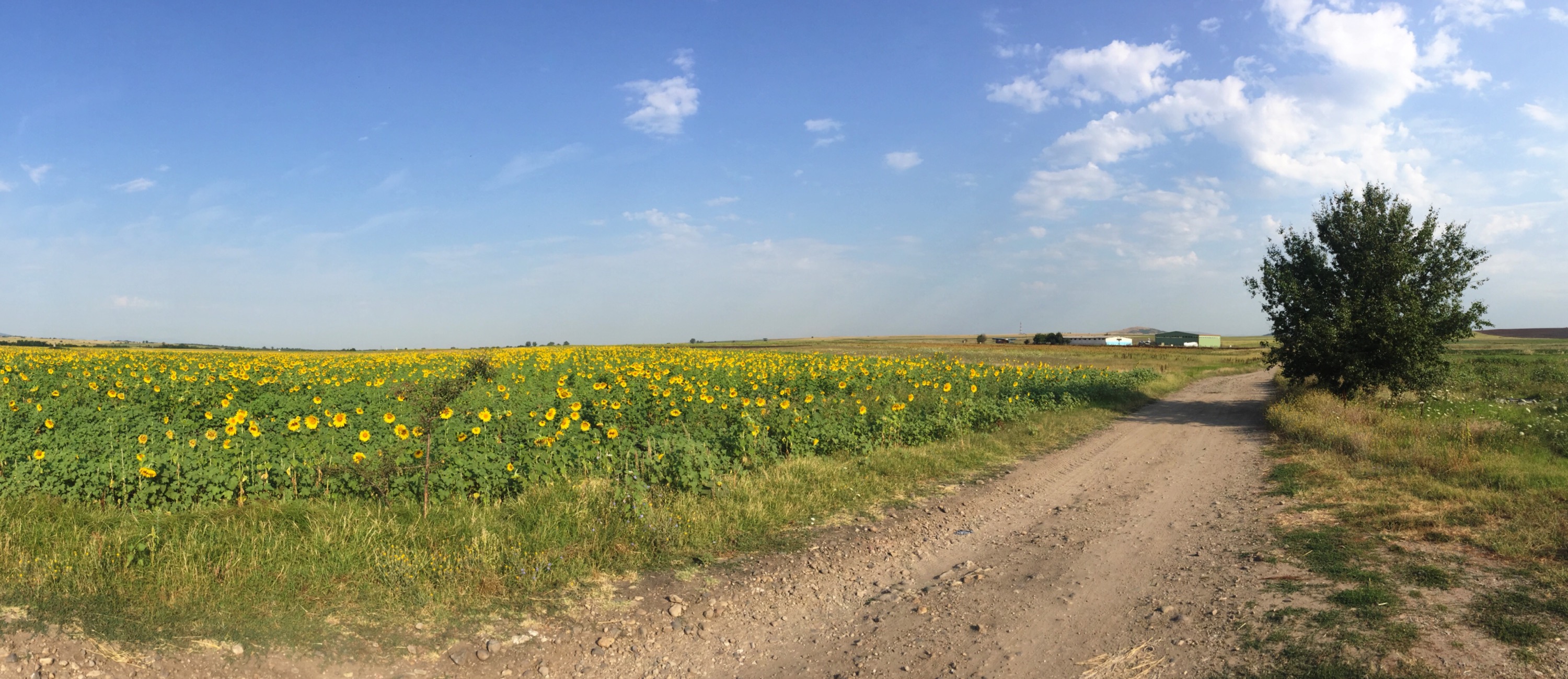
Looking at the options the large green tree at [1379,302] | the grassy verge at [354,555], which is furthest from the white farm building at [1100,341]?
the grassy verge at [354,555]

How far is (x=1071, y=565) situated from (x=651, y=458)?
4.24m

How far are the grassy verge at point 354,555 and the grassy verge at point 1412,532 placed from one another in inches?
156

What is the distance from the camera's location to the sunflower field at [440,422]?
685 cm

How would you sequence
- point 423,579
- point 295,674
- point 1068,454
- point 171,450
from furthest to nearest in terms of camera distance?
point 1068,454 → point 171,450 → point 423,579 → point 295,674

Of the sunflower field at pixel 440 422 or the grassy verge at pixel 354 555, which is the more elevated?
the sunflower field at pixel 440 422

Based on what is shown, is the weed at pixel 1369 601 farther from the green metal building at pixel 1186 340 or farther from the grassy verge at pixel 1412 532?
the green metal building at pixel 1186 340

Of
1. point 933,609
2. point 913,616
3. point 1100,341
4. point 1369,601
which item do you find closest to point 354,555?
point 913,616

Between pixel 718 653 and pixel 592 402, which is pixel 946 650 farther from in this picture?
pixel 592 402

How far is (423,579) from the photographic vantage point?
16.6 feet

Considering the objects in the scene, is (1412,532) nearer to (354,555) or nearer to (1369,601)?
(1369,601)

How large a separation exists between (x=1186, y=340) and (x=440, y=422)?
13518 cm

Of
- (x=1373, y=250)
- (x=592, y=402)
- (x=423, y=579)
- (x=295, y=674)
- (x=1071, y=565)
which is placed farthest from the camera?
(x=1373, y=250)

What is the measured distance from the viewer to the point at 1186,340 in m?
124

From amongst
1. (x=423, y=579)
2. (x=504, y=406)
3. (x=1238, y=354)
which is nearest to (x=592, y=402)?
(x=504, y=406)
